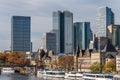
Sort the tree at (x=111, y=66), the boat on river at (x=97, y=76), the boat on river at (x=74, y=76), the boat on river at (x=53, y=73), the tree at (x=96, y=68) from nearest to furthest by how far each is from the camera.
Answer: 1. the boat on river at (x=97, y=76)
2. the boat on river at (x=74, y=76)
3. the boat on river at (x=53, y=73)
4. the tree at (x=111, y=66)
5. the tree at (x=96, y=68)

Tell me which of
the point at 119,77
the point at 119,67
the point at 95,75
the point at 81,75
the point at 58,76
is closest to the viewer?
the point at 119,77

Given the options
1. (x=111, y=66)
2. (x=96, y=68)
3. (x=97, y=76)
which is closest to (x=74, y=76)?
(x=97, y=76)

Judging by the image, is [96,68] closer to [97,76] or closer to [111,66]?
[111,66]

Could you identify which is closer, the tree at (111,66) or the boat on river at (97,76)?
the boat on river at (97,76)

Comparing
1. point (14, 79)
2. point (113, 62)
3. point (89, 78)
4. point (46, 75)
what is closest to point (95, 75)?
point (89, 78)

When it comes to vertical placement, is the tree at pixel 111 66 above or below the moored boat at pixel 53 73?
above

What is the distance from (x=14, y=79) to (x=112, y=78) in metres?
39.3

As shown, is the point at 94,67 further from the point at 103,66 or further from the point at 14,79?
the point at 14,79

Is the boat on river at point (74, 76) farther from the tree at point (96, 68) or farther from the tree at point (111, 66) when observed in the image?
the tree at point (96, 68)

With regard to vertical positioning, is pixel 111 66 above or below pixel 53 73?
above

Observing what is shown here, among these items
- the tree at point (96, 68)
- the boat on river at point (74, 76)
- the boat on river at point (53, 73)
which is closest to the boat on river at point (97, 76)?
the boat on river at point (74, 76)

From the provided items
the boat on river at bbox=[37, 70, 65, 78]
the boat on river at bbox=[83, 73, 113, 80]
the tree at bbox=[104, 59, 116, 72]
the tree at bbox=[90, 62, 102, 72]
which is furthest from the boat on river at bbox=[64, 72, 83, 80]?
the tree at bbox=[90, 62, 102, 72]

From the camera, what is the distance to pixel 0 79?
153m

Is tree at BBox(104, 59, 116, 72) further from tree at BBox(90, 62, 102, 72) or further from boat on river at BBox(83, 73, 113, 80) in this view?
boat on river at BBox(83, 73, 113, 80)
